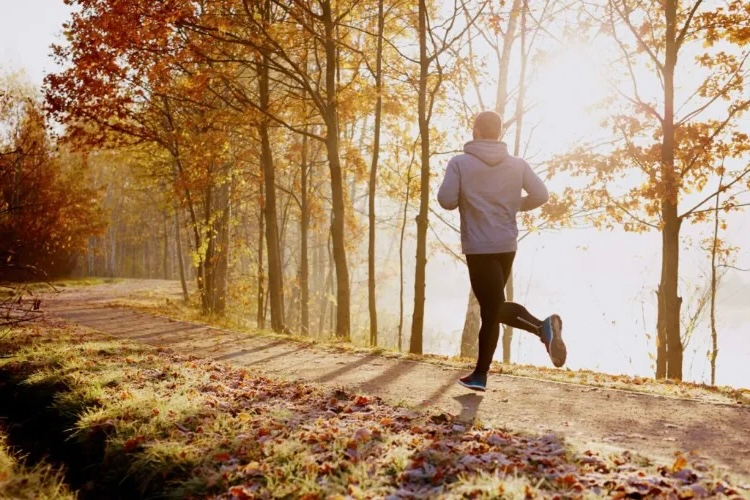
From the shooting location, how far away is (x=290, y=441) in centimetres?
389

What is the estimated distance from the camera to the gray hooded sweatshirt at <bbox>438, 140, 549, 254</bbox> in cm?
480

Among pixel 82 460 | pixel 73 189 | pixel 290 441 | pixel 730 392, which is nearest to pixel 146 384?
pixel 82 460

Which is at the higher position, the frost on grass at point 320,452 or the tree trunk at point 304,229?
the tree trunk at point 304,229

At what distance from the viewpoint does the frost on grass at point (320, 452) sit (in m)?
2.97

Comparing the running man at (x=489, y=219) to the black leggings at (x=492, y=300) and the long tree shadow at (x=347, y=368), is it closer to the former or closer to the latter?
the black leggings at (x=492, y=300)

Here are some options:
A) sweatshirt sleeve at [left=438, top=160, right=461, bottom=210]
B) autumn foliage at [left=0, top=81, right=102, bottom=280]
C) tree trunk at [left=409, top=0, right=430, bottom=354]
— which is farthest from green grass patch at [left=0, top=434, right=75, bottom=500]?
autumn foliage at [left=0, top=81, right=102, bottom=280]

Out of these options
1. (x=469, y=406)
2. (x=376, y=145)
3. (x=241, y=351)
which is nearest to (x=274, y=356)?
(x=241, y=351)

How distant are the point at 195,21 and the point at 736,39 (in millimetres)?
8789

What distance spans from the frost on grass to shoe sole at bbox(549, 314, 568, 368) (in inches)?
40.4

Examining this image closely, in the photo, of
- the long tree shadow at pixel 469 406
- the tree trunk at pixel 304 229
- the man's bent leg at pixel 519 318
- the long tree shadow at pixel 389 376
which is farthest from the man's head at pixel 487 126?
the tree trunk at pixel 304 229

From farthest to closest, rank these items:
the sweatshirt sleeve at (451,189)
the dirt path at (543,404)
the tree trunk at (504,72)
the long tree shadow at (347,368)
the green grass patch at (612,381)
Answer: the tree trunk at (504,72) < the long tree shadow at (347,368) < the green grass patch at (612,381) < the sweatshirt sleeve at (451,189) < the dirt path at (543,404)

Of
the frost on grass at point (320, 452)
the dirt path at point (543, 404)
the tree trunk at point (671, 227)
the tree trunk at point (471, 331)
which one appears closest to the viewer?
the frost on grass at point (320, 452)

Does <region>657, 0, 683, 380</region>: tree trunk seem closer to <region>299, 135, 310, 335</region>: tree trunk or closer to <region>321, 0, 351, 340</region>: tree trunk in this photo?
<region>321, 0, 351, 340</region>: tree trunk

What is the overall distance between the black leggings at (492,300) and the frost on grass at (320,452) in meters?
0.91
